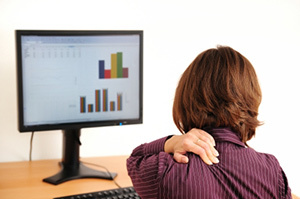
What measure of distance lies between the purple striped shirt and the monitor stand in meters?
0.59

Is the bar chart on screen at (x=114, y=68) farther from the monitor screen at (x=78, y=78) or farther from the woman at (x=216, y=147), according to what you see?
the woman at (x=216, y=147)

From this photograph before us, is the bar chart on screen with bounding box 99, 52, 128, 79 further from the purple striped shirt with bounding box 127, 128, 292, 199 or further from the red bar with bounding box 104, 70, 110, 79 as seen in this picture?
the purple striped shirt with bounding box 127, 128, 292, 199

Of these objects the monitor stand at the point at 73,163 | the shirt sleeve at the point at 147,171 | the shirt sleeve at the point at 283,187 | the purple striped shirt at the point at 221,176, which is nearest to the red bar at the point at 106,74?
the monitor stand at the point at 73,163

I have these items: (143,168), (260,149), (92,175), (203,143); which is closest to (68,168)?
(92,175)

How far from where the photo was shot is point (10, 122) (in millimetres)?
2027

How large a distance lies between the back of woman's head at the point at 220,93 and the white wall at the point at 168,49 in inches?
34.3

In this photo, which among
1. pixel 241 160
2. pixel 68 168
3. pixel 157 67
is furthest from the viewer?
pixel 157 67

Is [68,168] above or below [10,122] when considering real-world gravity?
below

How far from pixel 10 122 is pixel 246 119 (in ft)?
3.60

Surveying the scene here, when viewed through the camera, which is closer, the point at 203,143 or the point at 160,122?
the point at 203,143

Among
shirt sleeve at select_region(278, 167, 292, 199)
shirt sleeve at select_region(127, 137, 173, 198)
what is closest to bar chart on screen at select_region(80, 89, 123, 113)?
shirt sleeve at select_region(127, 137, 173, 198)

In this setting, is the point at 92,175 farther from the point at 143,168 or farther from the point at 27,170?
the point at 143,168

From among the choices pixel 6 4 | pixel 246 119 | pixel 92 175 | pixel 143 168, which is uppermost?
pixel 6 4

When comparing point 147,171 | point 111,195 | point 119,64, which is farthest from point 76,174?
point 147,171
